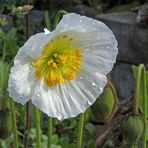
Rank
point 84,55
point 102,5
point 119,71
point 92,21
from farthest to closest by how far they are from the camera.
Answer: point 102,5 < point 119,71 < point 84,55 < point 92,21

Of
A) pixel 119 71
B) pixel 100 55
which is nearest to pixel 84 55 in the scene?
pixel 100 55

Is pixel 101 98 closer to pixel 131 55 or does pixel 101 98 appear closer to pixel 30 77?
pixel 30 77

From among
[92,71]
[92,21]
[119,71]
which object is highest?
[92,21]

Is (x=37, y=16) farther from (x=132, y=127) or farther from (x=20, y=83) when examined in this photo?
(x=20, y=83)

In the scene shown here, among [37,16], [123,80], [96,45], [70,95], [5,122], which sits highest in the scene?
[96,45]

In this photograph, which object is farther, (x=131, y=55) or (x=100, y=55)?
(x=131, y=55)

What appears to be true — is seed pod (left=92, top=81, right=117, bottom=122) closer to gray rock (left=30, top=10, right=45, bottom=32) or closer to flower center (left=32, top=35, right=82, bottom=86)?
flower center (left=32, top=35, right=82, bottom=86)

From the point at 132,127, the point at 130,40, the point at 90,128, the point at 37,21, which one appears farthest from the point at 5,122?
the point at 37,21
